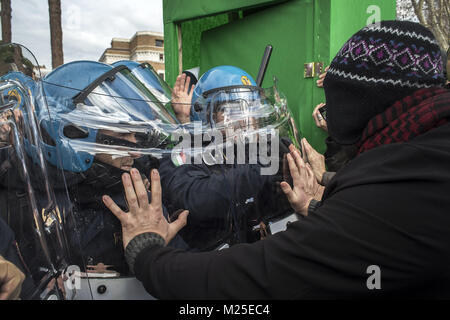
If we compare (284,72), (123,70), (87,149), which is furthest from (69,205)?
(284,72)

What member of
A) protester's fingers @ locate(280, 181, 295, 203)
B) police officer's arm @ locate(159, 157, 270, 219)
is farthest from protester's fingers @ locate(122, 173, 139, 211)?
protester's fingers @ locate(280, 181, 295, 203)

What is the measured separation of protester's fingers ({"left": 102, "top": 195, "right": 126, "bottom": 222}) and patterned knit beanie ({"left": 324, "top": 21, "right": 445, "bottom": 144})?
2.77 ft

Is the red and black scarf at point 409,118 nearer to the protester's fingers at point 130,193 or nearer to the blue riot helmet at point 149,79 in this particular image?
the protester's fingers at point 130,193

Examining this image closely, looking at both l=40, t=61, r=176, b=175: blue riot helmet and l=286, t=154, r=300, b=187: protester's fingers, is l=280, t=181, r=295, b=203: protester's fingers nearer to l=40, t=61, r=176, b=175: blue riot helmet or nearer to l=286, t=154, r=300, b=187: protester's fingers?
l=286, t=154, r=300, b=187: protester's fingers

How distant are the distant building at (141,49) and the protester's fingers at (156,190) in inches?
1818

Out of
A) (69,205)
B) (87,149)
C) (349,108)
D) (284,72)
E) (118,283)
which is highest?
(284,72)

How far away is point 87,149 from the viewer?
1130 millimetres

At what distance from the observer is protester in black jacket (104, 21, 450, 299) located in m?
0.77

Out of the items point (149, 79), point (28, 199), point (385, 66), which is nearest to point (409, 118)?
point (385, 66)

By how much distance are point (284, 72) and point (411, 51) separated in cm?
228

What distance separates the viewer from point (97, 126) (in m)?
1.15

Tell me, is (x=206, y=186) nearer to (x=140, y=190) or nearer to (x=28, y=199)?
(x=140, y=190)
